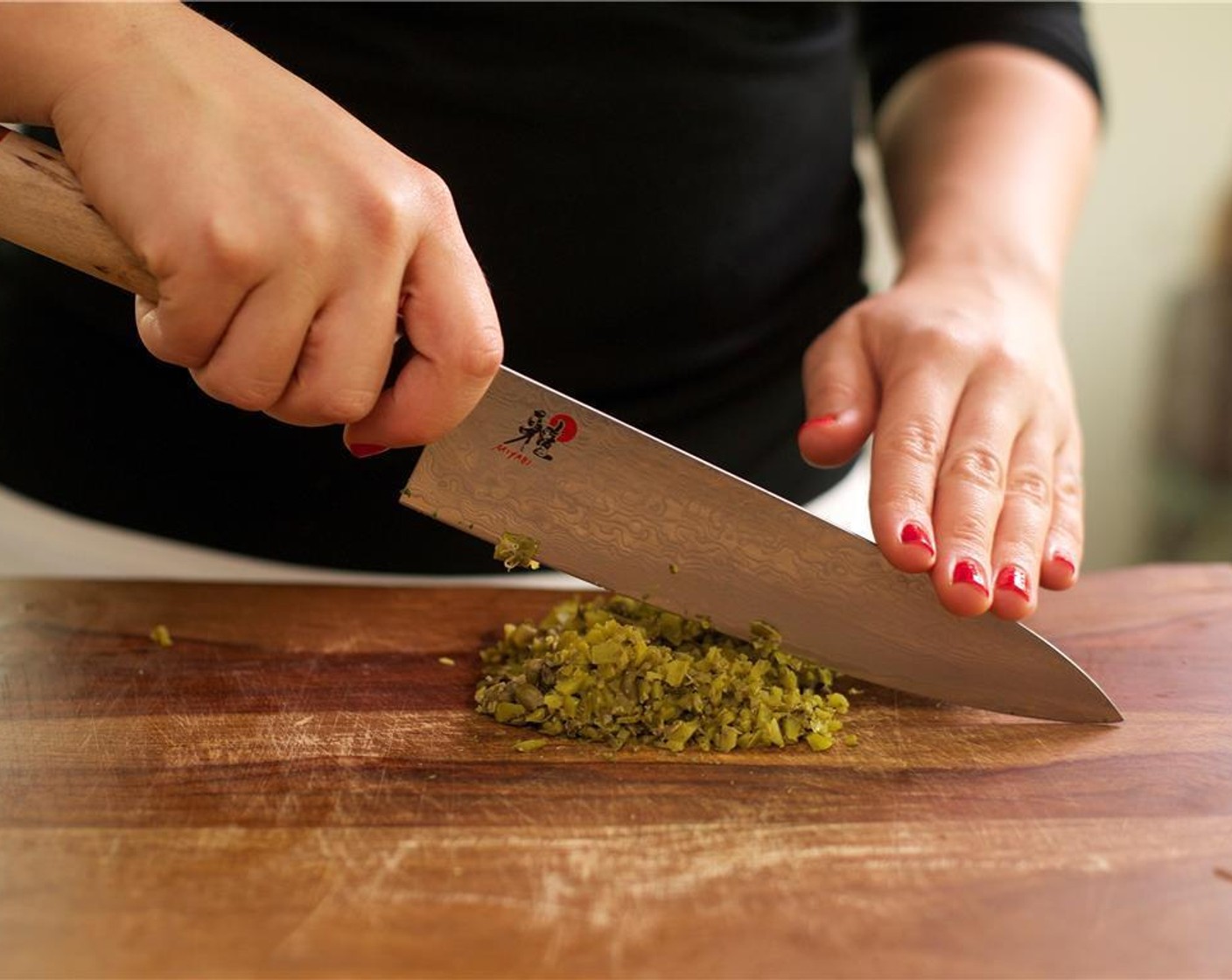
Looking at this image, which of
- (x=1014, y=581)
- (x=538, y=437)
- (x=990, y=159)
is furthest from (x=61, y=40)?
(x=990, y=159)

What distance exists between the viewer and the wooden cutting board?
85 cm

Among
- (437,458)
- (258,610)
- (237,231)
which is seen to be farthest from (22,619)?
(237,231)

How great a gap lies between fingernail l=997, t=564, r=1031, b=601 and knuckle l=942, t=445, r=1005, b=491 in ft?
0.27

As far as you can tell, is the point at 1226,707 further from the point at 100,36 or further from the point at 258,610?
the point at 100,36

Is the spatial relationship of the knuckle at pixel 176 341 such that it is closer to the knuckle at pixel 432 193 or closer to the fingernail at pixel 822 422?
the knuckle at pixel 432 193

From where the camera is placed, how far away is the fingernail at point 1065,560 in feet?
3.93

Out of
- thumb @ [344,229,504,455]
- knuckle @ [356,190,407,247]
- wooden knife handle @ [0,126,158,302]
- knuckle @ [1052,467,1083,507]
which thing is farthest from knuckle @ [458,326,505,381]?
knuckle @ [1052,467,1083,507]

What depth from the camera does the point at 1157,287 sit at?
3.36 metres

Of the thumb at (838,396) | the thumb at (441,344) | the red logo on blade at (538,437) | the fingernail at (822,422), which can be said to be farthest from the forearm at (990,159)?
the thumb at (441,344)

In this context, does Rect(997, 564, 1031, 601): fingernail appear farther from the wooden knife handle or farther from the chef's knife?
the wooden knife handle

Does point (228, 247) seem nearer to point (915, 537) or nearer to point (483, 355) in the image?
point (483, 355)

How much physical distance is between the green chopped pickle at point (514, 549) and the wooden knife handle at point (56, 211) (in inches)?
14.5

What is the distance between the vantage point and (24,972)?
81 cm

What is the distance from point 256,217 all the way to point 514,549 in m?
0.39
